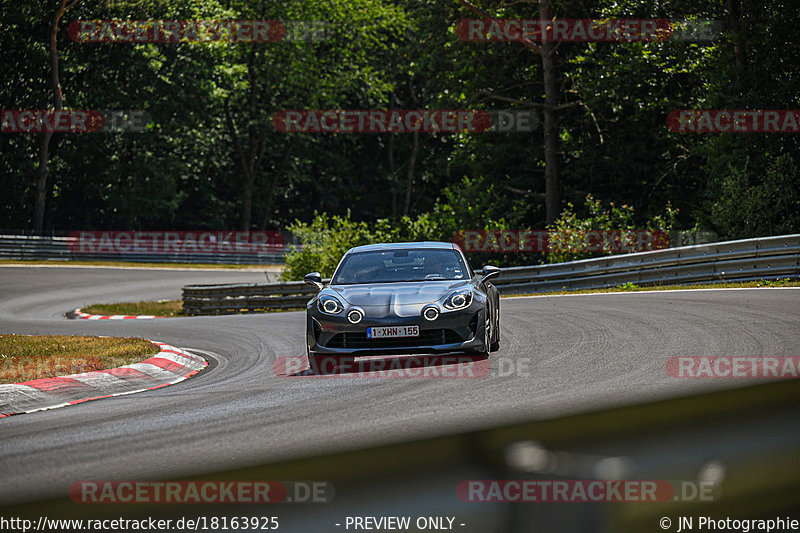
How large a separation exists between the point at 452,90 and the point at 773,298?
888 inches

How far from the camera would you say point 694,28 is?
2861cm

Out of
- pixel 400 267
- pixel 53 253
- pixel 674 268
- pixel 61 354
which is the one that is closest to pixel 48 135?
pixel 53 253

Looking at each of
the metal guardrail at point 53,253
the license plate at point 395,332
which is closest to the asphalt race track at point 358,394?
the license plate at point 395,332

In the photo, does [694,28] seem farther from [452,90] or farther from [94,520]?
[94,520]

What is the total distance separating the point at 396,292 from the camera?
32.4ft

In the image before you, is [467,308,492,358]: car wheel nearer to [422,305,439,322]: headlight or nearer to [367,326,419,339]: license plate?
[422,305,439,322]: headlight

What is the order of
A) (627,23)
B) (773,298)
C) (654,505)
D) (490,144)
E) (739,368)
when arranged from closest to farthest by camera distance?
(654,505), (739,368), (773,298), (627,23), (490,144)

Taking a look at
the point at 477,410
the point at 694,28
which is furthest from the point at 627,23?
the point at 477,410

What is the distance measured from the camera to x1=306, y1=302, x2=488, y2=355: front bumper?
9.36 meters
